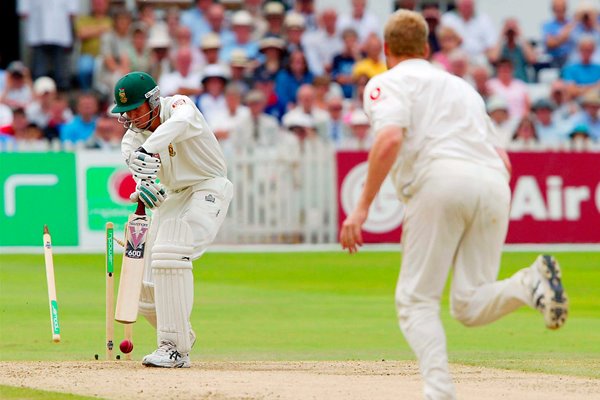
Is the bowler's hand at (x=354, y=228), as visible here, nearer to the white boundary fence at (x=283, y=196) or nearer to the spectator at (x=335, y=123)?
the white boundary fence at (x=283, y=196)

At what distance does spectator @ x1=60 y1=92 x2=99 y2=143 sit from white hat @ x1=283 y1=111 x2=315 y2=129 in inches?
109

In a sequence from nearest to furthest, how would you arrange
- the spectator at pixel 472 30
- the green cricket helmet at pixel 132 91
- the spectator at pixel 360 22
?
the green cricket helmet at pixel 132 91 → the spectator at pixel 360 22 → the spectator at pixel 472 30

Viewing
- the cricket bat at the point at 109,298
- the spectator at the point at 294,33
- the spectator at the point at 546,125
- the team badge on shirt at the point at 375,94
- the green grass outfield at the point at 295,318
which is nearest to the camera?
the team badge on shirt at the point at 375,94

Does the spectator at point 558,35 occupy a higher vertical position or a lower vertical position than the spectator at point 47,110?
higher

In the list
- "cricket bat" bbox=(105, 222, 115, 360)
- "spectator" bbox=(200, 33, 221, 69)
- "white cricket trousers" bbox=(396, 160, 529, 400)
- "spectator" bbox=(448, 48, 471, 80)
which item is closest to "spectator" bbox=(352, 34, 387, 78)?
"spectator" bbox=(448, 48, 471, 80)

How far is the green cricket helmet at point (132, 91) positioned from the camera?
8.92m

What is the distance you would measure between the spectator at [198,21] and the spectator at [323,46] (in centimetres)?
163

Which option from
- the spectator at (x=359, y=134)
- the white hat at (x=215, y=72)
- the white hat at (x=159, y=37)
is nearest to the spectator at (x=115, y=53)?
the white hat at (x=159, y=37)

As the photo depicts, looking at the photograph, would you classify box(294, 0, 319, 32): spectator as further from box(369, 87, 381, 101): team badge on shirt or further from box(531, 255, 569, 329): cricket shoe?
box(531, 255, 569, 329): cricket shoe

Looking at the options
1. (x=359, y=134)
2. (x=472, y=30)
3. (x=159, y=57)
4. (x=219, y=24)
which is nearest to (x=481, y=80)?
(x=472, y=30)

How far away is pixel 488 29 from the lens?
74.8ft

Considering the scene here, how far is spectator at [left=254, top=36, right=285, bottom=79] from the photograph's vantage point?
69.1 feet

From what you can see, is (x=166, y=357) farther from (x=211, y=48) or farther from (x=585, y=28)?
(x=585, y=28)

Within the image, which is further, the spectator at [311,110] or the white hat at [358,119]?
the spectator at [311,110]
